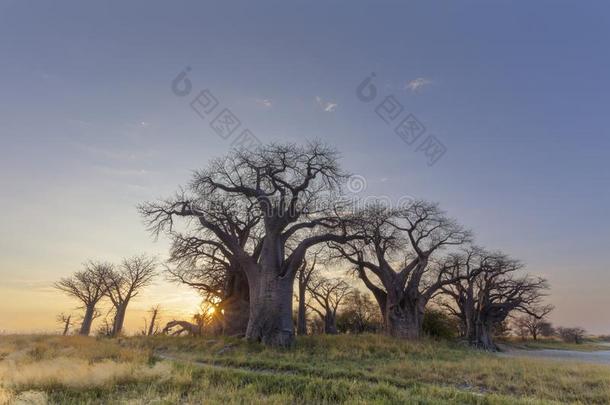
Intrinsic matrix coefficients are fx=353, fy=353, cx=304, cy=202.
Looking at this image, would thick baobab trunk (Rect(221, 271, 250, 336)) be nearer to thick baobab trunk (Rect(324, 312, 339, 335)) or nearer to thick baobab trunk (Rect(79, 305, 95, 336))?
thick baobab trunk (Rect(324, 312, 339, 335))

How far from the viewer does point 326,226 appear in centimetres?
1780

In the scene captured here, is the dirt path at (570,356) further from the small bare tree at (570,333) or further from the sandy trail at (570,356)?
the small bare tree at (570,333)

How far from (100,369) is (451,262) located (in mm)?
29618

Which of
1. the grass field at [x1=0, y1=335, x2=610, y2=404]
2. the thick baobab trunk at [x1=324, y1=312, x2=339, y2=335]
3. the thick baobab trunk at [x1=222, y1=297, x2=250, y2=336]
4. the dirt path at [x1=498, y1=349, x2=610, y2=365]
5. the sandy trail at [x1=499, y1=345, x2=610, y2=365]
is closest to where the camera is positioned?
the grass field at [x1=0, y1=335, x2=610, y2=404]

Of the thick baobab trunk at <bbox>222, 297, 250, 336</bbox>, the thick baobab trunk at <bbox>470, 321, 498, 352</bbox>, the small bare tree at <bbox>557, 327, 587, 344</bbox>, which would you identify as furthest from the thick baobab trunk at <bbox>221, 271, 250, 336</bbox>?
the small bare tree at <bbox>557, 327, 587, 344</bbox>

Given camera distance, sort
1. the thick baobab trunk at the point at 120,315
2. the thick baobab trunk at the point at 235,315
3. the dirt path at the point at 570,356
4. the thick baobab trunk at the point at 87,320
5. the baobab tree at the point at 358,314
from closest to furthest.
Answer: the dirt path at the point at 570,356 → the thick baobab trunk at the point at 235,315 → the thick baobab trunk at the point at 120,315 → the thick baobab trunk at the point at 87,320 → the baobab tree at the point at 358,314

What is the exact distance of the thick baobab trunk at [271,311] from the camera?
53.7 ft

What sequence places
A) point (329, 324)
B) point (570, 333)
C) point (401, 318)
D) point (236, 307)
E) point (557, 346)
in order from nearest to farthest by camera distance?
point (236, 307) → point (401, 318) → point (329, 324) → point (557, 346) → point (570, 333)

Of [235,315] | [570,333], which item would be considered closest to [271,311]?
[235,315]

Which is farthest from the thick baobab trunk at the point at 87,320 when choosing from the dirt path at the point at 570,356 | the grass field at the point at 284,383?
the dirt path at the point at 570,356

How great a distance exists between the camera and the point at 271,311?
16.8 meters

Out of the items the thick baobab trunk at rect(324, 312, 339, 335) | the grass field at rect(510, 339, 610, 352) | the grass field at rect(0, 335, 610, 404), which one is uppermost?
the thick baobab trunk at rect(324, 312, 339, 335)

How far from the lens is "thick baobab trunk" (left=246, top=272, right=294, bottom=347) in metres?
16.4

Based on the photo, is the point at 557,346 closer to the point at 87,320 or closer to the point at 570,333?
the point at 570,333
